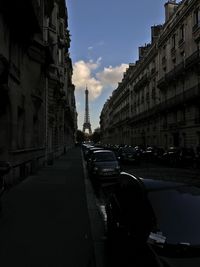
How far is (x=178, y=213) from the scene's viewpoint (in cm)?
434

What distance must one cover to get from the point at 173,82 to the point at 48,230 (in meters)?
41.8

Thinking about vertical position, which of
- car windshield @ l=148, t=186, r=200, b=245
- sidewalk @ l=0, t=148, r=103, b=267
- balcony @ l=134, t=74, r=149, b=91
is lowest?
sidewalk @ l=0, t=148, r=103, b=267

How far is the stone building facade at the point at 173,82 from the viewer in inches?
1566

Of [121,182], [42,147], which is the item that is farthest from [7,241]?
[42,147]

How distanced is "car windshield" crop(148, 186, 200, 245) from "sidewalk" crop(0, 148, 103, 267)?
1.77m

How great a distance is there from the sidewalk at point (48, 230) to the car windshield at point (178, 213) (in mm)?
1767

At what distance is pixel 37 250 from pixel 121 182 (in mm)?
1822

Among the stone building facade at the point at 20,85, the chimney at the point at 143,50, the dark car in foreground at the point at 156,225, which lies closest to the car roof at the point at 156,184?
the dark car in foreground at the point at 156,225

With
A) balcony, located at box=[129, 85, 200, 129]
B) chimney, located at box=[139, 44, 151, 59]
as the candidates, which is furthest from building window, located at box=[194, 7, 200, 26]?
chimney, located at box=[139, 44, 151, 59]

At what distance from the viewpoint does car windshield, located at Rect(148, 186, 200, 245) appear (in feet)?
13.0

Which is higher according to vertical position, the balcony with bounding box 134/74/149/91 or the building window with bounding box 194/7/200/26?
the building window with bounding box 194/7/200/26

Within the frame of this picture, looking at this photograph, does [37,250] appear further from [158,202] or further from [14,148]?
[14,148]

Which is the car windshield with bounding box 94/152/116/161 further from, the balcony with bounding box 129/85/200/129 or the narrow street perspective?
the balcony with bounding box 129/85/200/129

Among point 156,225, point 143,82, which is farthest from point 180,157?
point 143,82
